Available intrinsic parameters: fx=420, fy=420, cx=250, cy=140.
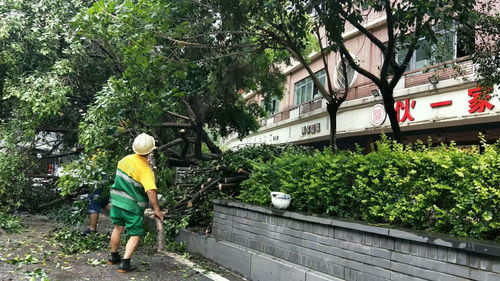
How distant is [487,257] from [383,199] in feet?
4.06

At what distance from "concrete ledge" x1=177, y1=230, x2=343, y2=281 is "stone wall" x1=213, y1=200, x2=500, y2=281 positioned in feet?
0.43

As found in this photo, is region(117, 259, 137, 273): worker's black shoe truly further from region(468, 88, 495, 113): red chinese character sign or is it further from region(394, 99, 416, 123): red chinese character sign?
region(394, 99, 416, 123): red chinese character sign

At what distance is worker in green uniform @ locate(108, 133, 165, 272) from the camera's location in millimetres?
5508

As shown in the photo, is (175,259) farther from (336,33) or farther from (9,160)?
(9,160)

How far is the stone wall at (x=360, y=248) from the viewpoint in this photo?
325 cm

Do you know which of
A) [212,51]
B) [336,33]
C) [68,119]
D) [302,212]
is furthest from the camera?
[68,119]

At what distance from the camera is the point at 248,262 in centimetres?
564

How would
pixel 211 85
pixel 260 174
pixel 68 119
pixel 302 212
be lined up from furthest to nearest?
1. pixel 68 119
2. pixel 211 85
3. pixel 260 174
4. pixel 302 212

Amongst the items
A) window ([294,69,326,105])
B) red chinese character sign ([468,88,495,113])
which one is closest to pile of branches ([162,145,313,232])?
red chinese character sign ([468,88,495,113])

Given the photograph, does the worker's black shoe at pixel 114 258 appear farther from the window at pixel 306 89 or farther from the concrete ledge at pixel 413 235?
the window at pixel 306 89

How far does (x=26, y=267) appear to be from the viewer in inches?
220

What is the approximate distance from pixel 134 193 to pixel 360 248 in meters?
3.03

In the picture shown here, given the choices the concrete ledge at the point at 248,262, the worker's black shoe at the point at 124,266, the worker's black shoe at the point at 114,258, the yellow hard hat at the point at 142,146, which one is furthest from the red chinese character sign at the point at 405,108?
the worker's black shoe at the point at 124,266

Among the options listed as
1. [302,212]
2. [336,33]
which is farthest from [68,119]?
[302,212]
